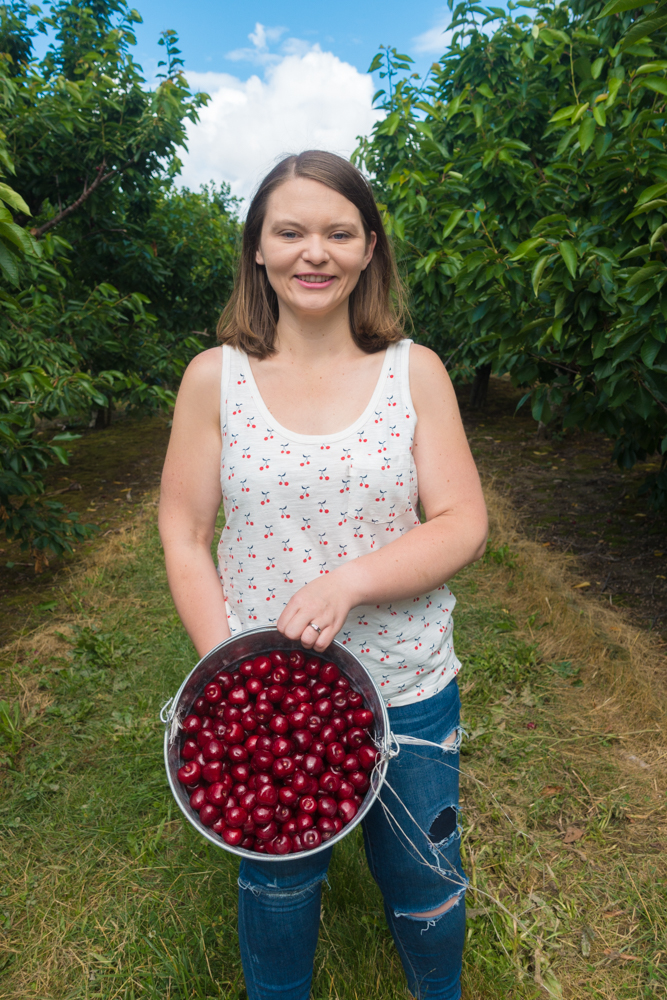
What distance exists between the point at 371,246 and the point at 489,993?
2.06 metres

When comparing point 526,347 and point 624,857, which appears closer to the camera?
point 624,857

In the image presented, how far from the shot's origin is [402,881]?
1.51 meters

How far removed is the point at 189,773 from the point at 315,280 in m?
1.05

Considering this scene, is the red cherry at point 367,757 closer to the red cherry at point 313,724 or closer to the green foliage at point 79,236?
the red cherry at point 313,724

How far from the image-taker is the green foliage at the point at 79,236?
4074mm

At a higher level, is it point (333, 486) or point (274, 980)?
point (333, 486)

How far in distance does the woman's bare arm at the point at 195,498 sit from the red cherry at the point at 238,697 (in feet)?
0.61

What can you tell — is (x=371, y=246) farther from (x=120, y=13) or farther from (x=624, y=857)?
(x=120, y=13)

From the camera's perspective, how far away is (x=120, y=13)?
7.04 metres

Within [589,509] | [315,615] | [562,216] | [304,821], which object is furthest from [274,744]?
[589,509]

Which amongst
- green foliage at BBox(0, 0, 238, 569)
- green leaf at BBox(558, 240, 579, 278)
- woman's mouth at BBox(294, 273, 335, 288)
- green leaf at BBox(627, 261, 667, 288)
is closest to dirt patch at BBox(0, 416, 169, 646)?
green foliage at BBox(0, 0, 238, 569)

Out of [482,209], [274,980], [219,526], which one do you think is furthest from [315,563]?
[219,526]

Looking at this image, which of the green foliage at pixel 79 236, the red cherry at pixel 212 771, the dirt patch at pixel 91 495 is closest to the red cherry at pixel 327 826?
the red cherry at pixel 212 771

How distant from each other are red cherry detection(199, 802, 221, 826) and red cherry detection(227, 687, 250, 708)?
20cm
